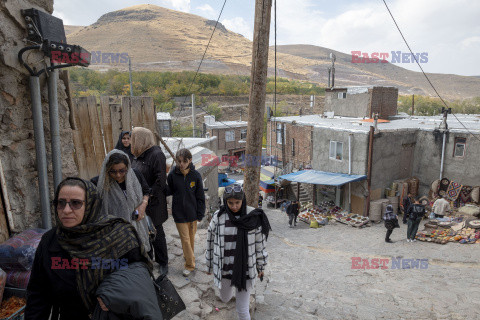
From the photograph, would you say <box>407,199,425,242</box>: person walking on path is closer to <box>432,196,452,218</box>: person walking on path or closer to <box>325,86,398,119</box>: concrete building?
<box>432,196,452,218</box>: person walking on path

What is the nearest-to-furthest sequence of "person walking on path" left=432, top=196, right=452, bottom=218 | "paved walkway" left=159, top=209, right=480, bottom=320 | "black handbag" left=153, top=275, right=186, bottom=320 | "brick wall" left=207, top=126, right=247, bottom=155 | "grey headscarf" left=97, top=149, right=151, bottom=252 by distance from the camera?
"black handbag" left=153, top=275, right=186, bottom=320, "grey headscarf" left=97, top=149, right=151, bottom=252, "paved walkway" left=159, top=209, right=480, bottom=320, "person walking on path" left=432, top=196, right=452, bottom=218, "brick wall" left=207, top=126, right=247, bottom=155

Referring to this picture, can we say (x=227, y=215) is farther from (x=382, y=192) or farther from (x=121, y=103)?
(x=382, y=192)

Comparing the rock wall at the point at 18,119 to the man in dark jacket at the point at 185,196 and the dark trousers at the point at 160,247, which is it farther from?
the man in dark jacket at the point at 185,196

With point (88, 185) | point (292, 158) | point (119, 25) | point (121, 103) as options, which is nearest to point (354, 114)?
point (292, 158)

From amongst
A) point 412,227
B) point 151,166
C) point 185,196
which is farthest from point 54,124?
point 412,227

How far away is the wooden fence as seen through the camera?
14.7ft

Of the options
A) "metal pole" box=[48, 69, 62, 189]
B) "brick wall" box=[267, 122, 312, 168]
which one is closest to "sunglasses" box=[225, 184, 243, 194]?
"metal pole" box=[48, 69, 62, 189]

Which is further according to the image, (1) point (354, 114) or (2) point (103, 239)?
(1) point (354, 114)

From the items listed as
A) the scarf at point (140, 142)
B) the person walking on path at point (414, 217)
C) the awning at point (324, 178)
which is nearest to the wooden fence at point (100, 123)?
the scarf at point (140, 142)

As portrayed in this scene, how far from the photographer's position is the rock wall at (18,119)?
302 cm

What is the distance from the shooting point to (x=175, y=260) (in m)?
4.32

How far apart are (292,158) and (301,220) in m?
8.68

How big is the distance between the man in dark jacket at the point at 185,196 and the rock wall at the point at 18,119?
152 cm

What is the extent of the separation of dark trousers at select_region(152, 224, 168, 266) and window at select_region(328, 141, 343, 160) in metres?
14.5
